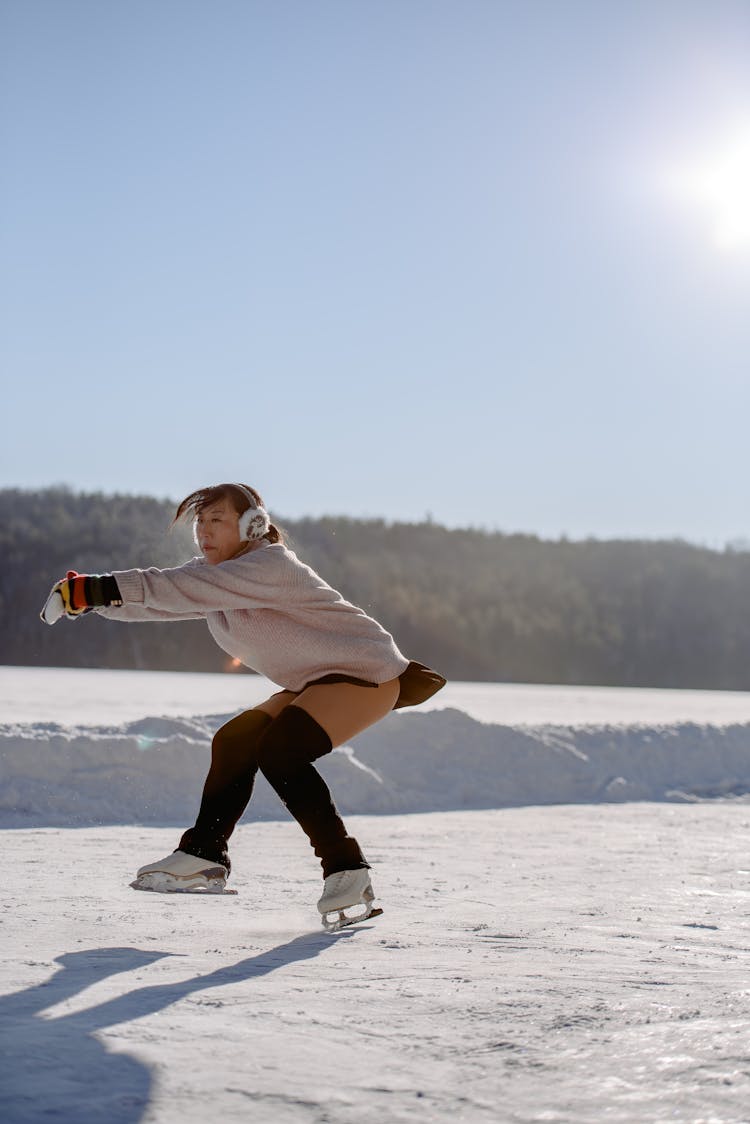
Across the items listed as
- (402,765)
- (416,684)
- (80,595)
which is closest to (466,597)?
(402,765)

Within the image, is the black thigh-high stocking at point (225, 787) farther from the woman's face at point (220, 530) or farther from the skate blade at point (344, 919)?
the woman's face at point (220, 530)

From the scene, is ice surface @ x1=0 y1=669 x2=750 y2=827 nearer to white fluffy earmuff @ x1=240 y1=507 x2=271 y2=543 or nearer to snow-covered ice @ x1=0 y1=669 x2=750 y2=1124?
snow-covered ice @ x1=0 y1=669 x2=750 y2=1124

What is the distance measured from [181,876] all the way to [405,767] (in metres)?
4.47

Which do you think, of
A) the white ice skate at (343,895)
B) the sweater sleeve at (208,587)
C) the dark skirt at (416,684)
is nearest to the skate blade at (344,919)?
the white ice skate at (343,895)

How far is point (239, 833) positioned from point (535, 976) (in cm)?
326

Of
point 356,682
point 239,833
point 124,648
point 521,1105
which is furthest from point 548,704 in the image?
point 124,648

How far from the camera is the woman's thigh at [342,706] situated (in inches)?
135

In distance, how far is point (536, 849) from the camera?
5.41m

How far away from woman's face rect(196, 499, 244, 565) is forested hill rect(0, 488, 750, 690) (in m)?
39.8

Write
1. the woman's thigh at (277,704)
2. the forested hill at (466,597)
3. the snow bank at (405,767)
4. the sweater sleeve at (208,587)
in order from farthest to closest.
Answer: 1. the forested hill at (466,597)
2. the snow bank at (405,767)
3. the woman's thigh at (277,704)
4. the sweater sleeve at (208,587)

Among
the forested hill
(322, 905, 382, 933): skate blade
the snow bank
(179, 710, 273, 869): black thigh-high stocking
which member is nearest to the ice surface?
the snow bank

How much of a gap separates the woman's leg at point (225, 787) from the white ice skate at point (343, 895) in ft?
1.12

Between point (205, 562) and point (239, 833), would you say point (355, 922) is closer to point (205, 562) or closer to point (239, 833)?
point (205, 562)

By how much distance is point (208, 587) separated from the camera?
3.34 metres
